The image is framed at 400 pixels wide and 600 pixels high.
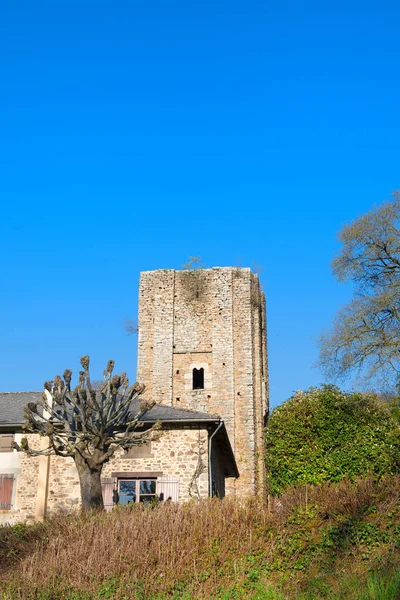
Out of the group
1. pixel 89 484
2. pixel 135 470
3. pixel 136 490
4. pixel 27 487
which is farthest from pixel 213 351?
pixel 89 484

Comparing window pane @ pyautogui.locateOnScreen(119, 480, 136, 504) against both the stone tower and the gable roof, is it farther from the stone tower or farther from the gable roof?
the stone tower

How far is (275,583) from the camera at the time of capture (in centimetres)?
953

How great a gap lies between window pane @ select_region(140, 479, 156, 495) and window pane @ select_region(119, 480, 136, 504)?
8.3 inches

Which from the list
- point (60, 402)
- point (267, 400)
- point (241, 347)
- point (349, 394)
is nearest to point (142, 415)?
point (60, 402)

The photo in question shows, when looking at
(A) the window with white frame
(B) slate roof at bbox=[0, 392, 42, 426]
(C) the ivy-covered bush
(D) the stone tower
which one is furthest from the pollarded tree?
(D) the stone tower

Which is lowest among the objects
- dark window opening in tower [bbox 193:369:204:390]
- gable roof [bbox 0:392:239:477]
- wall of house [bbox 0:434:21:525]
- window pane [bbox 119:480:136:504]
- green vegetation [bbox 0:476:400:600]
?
green vegetation [bbox 0:476:400:600]

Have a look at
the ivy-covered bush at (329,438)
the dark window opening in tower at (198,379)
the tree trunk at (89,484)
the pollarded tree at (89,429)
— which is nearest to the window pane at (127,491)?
the pollarded tree at (89,429)

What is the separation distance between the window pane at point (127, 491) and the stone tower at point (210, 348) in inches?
547

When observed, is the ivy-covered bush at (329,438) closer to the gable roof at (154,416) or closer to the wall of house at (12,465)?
the gable roof at (154,416)

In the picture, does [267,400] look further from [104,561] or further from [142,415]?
[104,561]

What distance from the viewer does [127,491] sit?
1623cm

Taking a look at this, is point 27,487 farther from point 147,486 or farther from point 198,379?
Result: point 198,379

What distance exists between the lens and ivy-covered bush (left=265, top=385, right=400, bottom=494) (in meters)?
21.8

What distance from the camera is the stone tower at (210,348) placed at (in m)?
30.6
